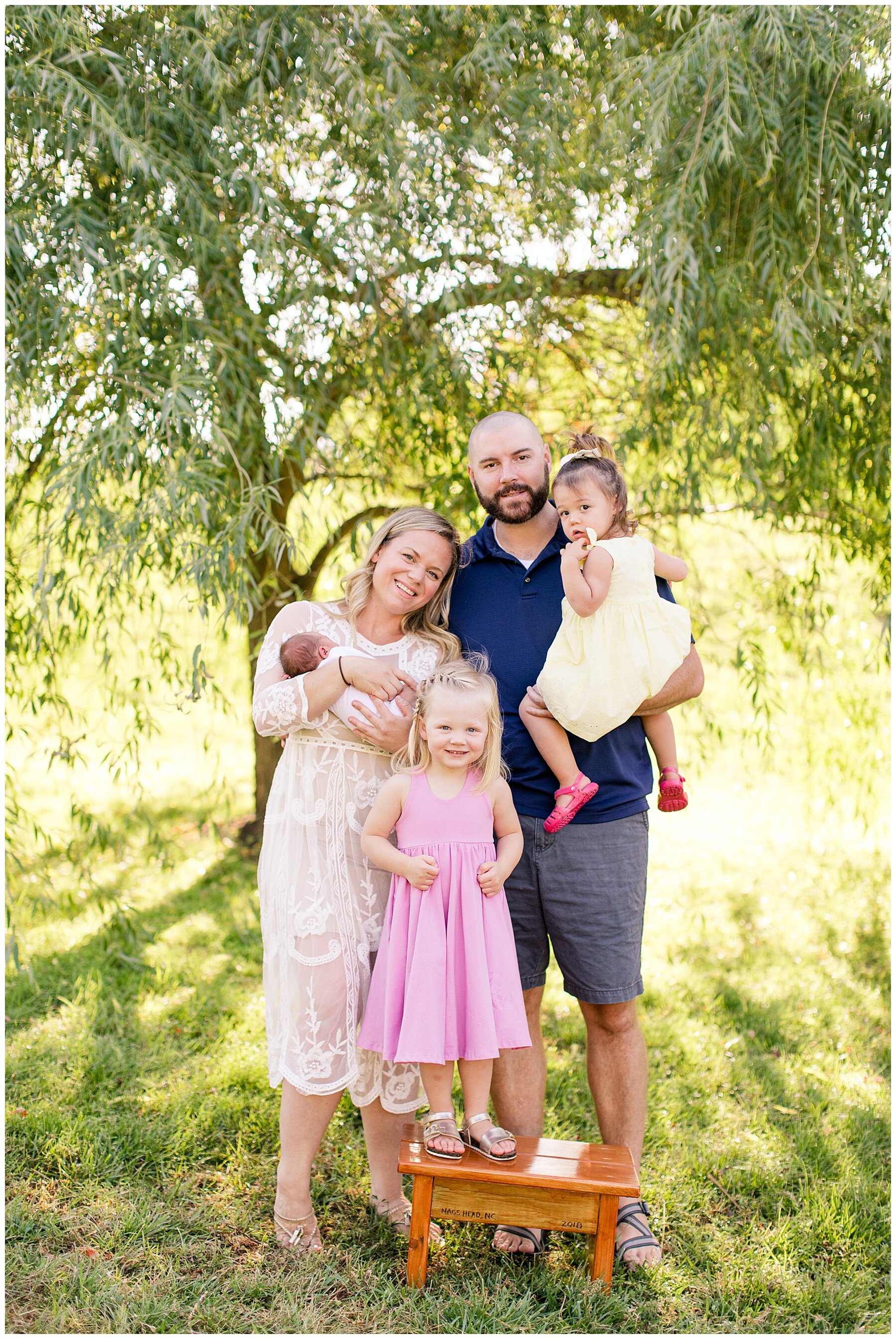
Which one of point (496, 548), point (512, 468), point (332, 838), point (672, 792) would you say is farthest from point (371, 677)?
point (672, 792)

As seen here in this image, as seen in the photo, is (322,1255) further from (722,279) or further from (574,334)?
(574,334)

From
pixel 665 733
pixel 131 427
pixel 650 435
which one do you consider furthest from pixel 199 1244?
pixel 650 435

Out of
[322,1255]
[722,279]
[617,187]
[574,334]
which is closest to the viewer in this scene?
[322,1255]

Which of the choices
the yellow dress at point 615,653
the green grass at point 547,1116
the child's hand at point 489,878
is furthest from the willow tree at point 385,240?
the green grass at point 547,1116

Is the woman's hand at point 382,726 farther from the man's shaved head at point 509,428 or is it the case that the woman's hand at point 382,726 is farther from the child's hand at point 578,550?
the man's shaved head at point 509,428

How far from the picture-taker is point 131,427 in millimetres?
2920

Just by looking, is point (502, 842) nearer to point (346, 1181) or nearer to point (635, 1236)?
point (635, 1236)

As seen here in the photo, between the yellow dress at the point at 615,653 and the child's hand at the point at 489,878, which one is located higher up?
the yellow dress at the point at 615,653

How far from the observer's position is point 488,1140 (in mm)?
2238

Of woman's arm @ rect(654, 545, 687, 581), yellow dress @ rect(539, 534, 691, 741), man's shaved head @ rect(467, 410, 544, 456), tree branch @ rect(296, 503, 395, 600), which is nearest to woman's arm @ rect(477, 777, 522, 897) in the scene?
yellow dress @ rect(539, 534, 691, 741)

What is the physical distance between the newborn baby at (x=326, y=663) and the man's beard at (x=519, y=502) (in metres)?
0.51

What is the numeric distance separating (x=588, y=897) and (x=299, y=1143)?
94 centimetres

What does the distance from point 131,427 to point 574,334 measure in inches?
72.0

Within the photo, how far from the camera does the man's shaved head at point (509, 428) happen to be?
248 cm
